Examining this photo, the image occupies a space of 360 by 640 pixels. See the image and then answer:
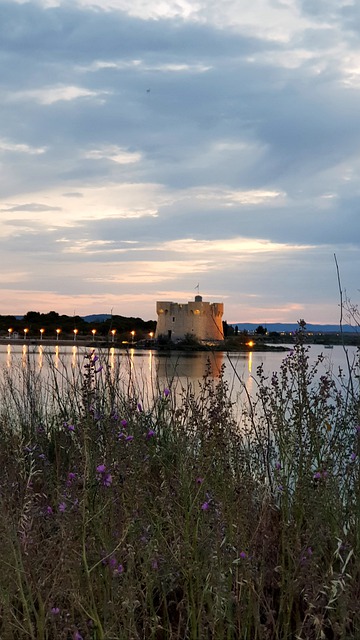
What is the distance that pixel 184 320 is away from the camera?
94688mm

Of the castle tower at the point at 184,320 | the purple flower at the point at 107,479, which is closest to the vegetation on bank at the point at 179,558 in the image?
the purple flower at the point at 107,479

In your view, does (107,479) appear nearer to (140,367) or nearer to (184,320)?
(140,367)

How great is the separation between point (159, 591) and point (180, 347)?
86450 millimetres

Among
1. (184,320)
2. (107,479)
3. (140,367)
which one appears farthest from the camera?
(184,320)

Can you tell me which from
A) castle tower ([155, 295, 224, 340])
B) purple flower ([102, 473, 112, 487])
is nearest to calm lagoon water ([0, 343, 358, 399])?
purple flower ([102, 473, 112, 487])

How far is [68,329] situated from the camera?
12350 cm

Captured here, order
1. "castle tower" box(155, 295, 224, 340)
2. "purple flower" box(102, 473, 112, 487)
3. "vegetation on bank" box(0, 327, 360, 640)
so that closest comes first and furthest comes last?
"vegetation on bank" box(0, 327, 360, 640)
"purple flower" box(102, 473, 112, 487)
"castle tower" box(155, 295, 224, 340)

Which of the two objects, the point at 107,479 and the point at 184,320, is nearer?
the point at 107,479

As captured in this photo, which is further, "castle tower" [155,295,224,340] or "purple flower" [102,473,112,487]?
"castle tower" [155,295,224,340]

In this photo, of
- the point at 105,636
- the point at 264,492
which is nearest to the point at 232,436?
the point at 264,492

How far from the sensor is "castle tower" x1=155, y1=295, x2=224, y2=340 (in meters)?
92.5

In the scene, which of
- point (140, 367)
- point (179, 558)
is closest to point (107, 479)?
point (179, 558)

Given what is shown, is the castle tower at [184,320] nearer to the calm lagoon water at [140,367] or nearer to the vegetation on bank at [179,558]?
the calm lagoon water at [140,367]

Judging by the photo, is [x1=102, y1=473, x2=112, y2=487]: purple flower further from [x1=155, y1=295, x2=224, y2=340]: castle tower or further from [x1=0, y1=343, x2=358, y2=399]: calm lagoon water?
[x1=155, y1=295, x2=224, y2=340]: castle tower
